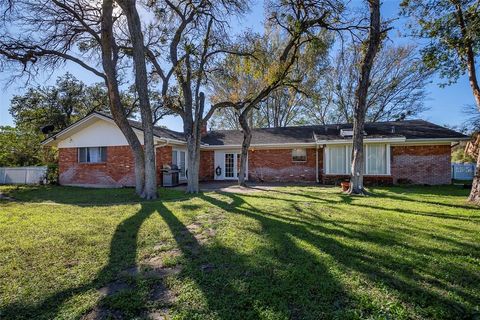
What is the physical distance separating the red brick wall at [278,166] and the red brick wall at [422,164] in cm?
413

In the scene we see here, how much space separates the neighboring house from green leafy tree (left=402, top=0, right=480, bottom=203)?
4.01m

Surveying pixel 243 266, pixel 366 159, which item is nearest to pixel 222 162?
pixel 366 159

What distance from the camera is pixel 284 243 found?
4508 mm

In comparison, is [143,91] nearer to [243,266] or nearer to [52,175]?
[243,266]

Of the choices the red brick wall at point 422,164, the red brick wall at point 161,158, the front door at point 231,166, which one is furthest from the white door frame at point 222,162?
the red brick wall at point 422,164

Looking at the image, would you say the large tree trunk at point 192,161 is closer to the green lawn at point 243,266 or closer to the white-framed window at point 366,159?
the green lawn at point 243,266

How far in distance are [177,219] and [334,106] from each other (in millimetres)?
23011

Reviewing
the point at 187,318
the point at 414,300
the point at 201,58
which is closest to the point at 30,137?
the point at 201,58

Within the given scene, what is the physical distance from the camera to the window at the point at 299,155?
54.9 feet

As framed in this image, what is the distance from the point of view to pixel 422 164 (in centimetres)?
1434

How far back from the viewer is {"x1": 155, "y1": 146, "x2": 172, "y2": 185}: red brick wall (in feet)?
46.7

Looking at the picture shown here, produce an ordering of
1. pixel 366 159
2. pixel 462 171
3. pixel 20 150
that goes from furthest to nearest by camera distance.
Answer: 1. pixel 20 150
2. pixel 462 171
3. pixel 366 159

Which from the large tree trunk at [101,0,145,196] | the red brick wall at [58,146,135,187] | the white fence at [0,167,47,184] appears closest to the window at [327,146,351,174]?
the large tree trunk at [101,0,145,196]

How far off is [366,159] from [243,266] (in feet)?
42.7
